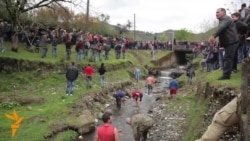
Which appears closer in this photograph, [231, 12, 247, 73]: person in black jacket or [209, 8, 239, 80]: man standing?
[209, 8, 239, 80]: man standing

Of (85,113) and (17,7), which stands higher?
(17,7)

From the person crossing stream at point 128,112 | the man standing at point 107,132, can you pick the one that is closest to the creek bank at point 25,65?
the person crossing stream at point 128,112

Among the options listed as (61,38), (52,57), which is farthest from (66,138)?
(61,38)

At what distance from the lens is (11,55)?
2762 cm

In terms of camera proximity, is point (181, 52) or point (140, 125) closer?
point (140, 125)

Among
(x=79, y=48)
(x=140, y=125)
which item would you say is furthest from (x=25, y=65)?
(x=140, y=125)

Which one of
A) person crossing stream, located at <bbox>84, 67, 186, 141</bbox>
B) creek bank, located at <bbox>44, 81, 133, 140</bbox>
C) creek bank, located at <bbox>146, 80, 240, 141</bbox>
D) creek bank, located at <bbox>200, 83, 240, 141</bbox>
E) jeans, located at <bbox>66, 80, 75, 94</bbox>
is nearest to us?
creek bank, located at <bbox>200, 83, 240, 141</bbox>

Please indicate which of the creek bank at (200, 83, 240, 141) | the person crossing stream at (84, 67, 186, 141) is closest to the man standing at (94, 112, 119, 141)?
the creek bank at (200, 83, 240, 141)

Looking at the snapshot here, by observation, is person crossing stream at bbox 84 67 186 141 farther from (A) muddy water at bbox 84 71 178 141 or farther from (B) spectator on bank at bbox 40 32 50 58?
(B) spectator on bank at bbox 40 32 50 58

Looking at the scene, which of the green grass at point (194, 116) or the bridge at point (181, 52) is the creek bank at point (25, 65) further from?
the bridge at point (181, 52)

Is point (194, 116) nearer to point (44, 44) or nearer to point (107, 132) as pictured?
point (107, 132)

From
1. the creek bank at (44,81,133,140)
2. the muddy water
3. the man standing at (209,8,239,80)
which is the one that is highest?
the man standing at (209,8,239,80)

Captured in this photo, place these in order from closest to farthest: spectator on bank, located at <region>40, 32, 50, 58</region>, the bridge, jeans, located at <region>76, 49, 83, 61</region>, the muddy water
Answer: the muddy water < spectator on bank, located at <region>40, 32, 50, 58</region> < jeans, located at <region>76, 49, 83, 61</region> < the bridge

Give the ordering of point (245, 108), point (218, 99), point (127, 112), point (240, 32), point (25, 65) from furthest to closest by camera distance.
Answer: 1. point (25, 65)
2. point (127, 112)
3. point (240, 32)
4. point (218, 99)
5. point (245, 108)
